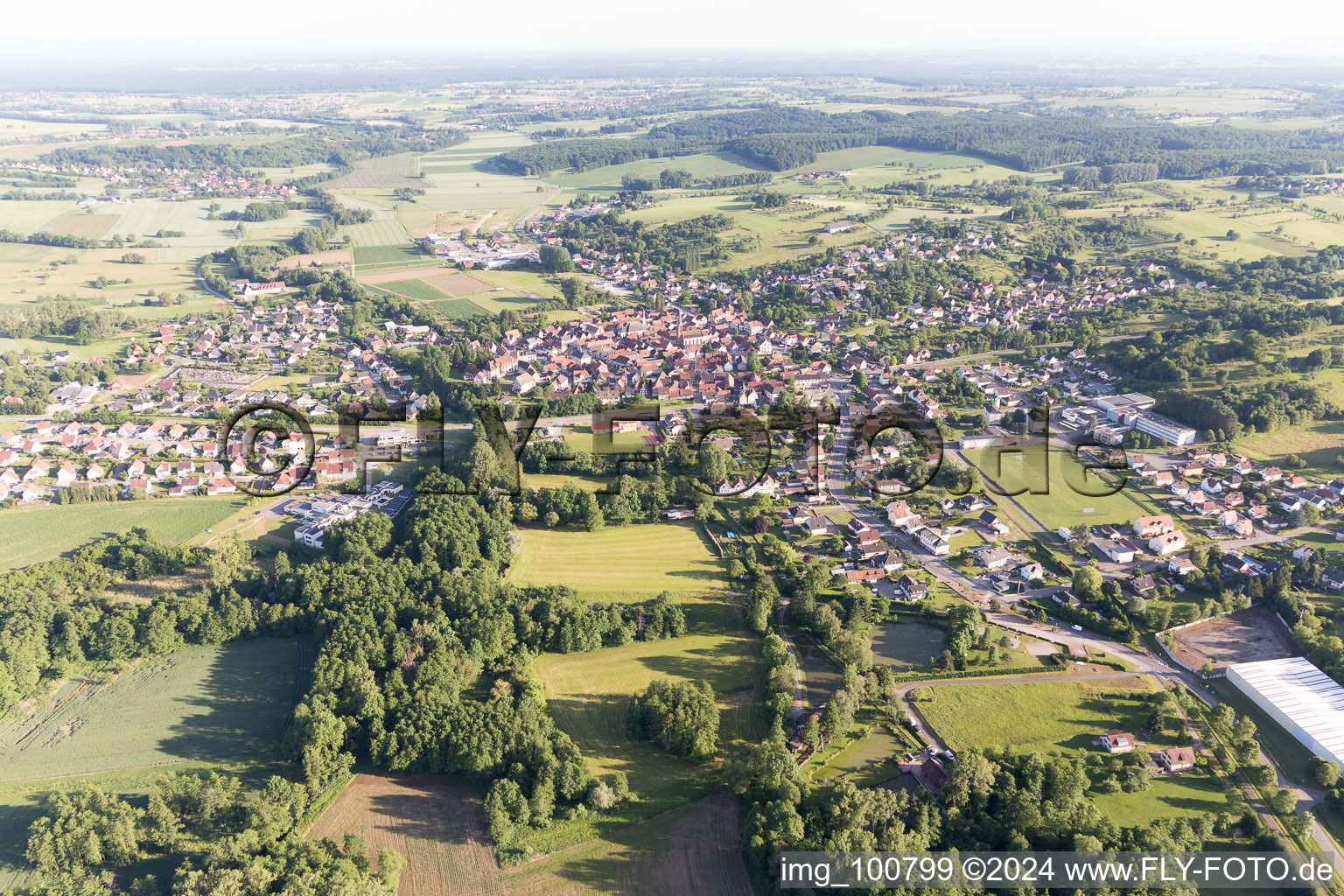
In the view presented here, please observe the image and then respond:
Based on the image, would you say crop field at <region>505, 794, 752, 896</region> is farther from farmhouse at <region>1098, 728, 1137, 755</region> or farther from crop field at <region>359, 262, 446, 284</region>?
crop field at <region>359, 262, 446, 284</region>

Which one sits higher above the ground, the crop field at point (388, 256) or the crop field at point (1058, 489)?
the crop field at point (388, 256)

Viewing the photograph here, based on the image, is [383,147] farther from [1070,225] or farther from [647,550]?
[647,550]

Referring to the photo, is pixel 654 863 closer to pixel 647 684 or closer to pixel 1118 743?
pixel 647 684

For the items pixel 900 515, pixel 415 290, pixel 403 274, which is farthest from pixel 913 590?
pixel 403 274

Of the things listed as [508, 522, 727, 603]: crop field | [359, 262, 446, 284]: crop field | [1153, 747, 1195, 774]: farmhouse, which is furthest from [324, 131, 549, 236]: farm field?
[1153, 747, 1195, 774]: farmhouse

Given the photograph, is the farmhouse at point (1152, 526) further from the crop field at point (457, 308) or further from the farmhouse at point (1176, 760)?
the crop field at point (457, 308)

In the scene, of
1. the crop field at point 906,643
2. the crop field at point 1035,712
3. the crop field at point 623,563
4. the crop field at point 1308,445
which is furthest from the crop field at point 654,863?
the crop field at point 1308,445
